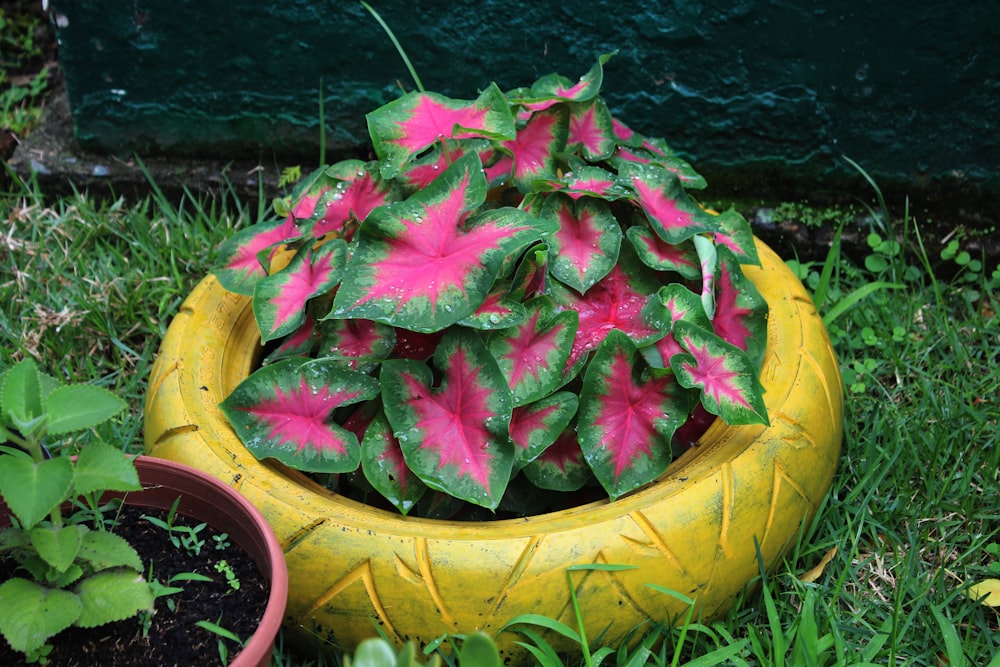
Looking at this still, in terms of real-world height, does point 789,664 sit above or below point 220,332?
below

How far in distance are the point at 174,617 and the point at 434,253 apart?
0.60m

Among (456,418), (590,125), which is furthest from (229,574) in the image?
(590,125)

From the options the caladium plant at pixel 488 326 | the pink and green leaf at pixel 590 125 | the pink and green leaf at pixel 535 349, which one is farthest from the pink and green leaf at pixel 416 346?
the pink and green leaf at pixel 590 125

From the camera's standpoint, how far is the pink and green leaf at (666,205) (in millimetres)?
1549

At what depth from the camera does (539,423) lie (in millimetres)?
1428

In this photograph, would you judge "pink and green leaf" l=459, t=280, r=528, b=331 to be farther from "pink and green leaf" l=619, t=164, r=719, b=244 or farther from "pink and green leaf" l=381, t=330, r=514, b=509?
"pink and green leaf" l=619, t=164, r=719, b=244

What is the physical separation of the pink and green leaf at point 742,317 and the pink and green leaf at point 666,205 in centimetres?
11

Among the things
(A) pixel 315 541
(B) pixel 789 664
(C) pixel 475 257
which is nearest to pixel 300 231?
(C) pixel 475 257

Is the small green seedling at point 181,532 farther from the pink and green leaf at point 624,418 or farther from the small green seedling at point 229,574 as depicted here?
the pink and green leaf at point 624,418

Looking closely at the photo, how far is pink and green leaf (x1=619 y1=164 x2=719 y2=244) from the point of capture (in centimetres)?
155

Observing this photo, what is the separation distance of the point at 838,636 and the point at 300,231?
1046 millimetres

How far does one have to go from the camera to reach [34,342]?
6.53ft

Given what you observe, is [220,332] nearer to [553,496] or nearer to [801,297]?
[553,496]

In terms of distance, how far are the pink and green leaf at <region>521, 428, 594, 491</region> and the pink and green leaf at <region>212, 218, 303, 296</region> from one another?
0.53m
